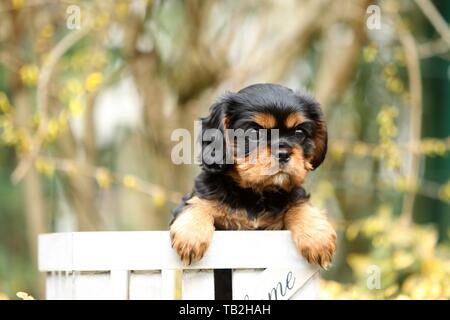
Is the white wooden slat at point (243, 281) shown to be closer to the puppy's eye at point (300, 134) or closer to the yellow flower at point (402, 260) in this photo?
the puppy's eye at point (300, 134)

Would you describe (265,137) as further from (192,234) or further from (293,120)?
(192,234)

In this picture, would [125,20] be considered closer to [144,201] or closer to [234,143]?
[144,201]

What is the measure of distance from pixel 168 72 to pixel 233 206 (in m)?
4.27

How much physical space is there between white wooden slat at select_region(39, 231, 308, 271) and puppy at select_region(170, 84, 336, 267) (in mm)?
183

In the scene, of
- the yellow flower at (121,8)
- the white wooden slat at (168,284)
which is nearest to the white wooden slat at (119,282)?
the white wooden slat at (168,284)

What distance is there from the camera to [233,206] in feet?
13.9

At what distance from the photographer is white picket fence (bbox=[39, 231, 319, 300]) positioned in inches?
141

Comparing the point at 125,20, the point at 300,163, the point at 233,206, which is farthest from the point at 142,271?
the point at 125,20

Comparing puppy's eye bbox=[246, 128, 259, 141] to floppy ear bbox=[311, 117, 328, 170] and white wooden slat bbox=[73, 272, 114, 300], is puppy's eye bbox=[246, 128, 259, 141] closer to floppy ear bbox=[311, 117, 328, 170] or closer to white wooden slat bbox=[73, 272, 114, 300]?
floppy ear bbox=[311, 117, 328, 170]

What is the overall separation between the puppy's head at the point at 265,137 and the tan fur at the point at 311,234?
190mm

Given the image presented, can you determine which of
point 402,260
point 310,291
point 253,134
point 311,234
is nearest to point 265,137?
point 253,134

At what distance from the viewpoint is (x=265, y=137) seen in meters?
4.10

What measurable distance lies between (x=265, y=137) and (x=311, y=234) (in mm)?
638

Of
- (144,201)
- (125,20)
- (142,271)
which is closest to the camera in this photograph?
(142,271)
